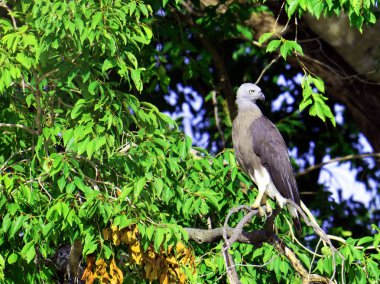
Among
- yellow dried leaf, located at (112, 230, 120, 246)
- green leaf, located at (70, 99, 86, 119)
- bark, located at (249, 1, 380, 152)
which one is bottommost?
yellow dried leaf, located at (112, 230, 120, 246)

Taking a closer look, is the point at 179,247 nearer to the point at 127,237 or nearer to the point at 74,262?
the point at 127,237

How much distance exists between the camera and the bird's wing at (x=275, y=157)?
6.36m

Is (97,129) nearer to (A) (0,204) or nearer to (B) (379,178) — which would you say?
(A) (0,204)

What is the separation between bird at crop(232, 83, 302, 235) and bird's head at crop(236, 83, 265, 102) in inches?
16.3

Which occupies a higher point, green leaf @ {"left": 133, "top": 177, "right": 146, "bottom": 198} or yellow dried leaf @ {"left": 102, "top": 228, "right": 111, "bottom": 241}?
green leaf @ {"left": 133, "top": 177, "right": 146, "bottom": 198}

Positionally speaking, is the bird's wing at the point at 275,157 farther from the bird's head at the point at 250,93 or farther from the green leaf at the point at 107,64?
the green leaf at the point at 107,64

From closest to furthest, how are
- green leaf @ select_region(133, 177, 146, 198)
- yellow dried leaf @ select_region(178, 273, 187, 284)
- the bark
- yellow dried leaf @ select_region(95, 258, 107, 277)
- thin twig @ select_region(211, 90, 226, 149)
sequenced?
1. green leaf @ select_region(133, 177, 146, 198)
2. yellow dried leaf @ select_region(95, 258, 107, 277)
3. yellow dried leaf @ select_region(178, 273, 187, 284)
4. the bark
5. thin twig @ select_region(211, 90, 226, 149)

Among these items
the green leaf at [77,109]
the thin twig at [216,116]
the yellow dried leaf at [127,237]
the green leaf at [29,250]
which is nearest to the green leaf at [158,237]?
the yellow dried leaf at [127,237]

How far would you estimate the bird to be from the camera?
20.8ft

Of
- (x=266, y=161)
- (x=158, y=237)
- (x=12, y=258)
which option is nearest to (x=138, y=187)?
(x=158, y=237)

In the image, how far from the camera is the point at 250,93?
705 centimetres

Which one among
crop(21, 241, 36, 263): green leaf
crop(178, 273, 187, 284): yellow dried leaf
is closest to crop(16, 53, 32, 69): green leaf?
crop(21, 241, 36, 263): green leaf

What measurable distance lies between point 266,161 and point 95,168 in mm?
1431

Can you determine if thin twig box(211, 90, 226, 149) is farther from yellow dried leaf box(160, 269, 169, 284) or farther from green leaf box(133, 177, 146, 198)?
green leaf box(133, 177, 146, 198)
